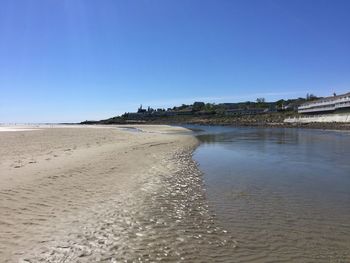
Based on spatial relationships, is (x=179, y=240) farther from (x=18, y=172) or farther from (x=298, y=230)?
(x=18, y=172)

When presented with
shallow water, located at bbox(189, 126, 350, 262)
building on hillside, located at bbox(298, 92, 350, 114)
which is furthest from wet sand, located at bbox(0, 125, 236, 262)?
building on hillside, located at bbox(298, 92, 350, 114)

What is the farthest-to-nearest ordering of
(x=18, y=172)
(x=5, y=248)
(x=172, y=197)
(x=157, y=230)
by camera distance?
(x=18, y=172), (x=172, y=197), (x=157, y=230), (x=5, y=248)

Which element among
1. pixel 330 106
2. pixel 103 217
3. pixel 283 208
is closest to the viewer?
pixel 103 217

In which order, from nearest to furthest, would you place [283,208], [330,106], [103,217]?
[103,217] → [283,208] → [330,106]

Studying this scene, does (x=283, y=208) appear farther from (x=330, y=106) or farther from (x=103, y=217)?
(x=330, y=106)

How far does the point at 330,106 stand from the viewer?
12425 centimetres

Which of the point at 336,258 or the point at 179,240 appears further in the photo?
the point at 179,240

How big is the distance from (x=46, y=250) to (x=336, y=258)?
5817mm

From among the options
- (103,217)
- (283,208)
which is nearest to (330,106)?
(283,208)

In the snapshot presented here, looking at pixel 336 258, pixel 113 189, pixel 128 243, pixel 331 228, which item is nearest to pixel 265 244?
pixel 336 258

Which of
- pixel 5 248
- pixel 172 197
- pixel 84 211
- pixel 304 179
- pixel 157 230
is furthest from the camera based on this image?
pixel 304 179

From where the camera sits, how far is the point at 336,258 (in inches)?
293

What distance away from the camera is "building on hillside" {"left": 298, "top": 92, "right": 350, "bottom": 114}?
11334cm

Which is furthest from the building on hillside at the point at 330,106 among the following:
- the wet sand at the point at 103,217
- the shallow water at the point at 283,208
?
the wet sand at the point at 103,217
